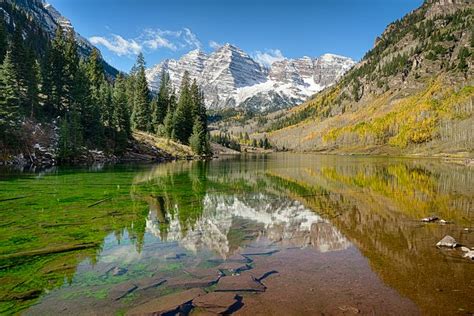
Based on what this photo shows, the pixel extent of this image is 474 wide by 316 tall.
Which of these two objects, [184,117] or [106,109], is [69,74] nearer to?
[106,109]

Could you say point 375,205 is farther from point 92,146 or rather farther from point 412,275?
point 92,146

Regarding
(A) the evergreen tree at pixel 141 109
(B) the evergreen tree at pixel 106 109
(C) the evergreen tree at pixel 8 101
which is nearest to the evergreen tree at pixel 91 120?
(B) the evergreen tree at pixel 106 109

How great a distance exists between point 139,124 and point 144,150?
21777mm

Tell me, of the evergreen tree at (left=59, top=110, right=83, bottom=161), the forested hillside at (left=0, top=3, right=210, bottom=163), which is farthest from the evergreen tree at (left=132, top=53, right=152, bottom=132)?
the evergreen tree at (left=59, top=110, right=83, bottom=161)

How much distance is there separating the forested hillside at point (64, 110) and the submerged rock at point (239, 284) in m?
60.6

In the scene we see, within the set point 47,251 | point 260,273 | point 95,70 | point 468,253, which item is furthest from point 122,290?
point 95,70

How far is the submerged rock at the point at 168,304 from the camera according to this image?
31.5 ft

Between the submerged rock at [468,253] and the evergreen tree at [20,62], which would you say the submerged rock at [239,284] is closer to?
the submerged rock at [468,253]

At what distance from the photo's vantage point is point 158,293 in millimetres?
10930

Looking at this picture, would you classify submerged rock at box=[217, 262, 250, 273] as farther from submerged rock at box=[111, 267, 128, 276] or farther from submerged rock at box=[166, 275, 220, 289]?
submerged rock at box=[111, 267, 128, 276]

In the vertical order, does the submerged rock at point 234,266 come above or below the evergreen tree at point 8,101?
below

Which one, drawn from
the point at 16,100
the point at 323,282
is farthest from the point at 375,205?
the point at 16,100

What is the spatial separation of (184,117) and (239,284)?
105 meters

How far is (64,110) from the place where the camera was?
84688mm
